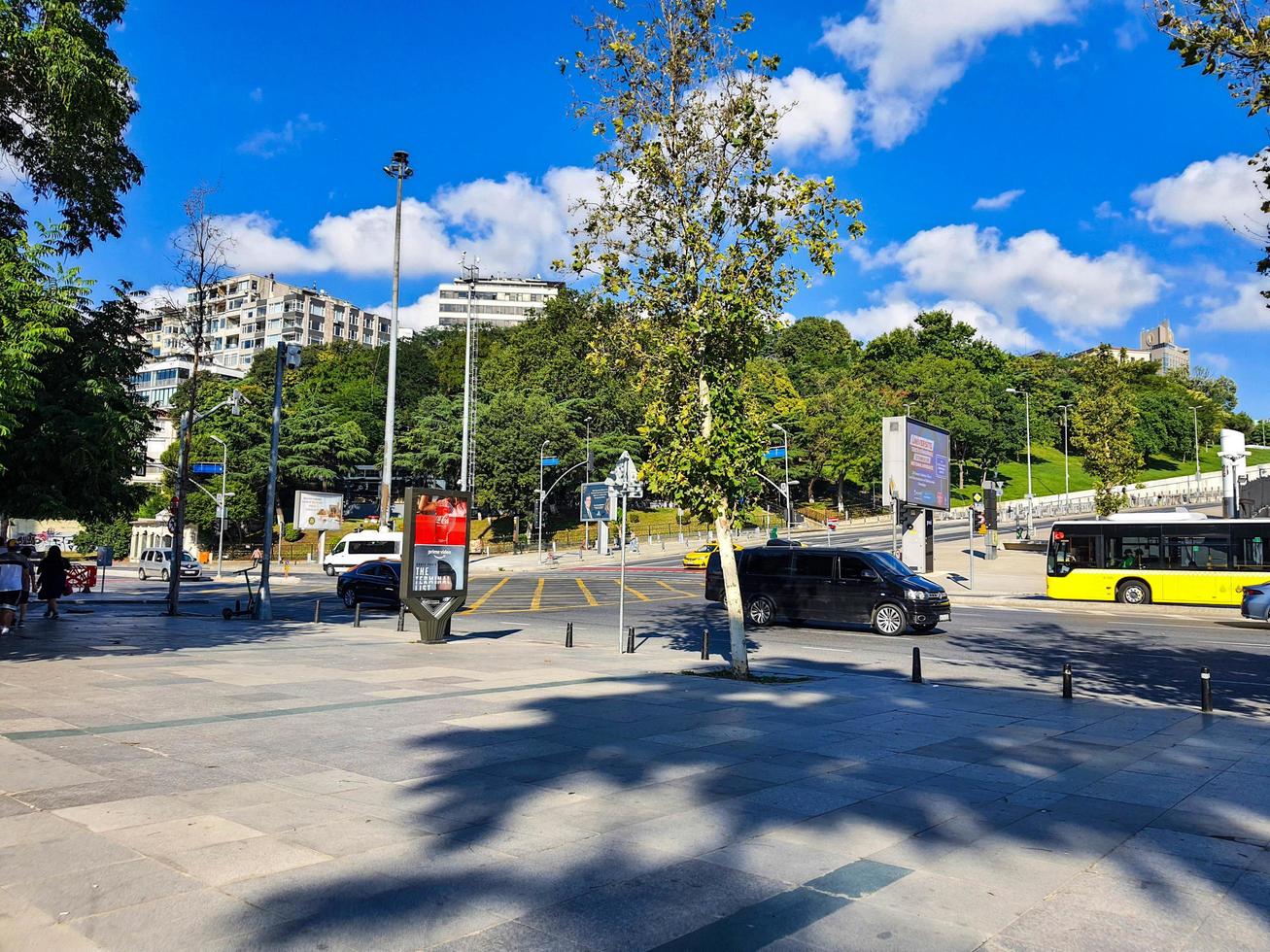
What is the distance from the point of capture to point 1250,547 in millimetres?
27172

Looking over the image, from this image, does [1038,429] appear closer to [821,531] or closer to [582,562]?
[821,531]

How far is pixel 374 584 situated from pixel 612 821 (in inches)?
940

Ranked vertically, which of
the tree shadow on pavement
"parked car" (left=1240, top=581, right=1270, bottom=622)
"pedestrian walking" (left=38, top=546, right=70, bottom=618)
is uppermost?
"pedestrian walking" (left=38, top=546, right=70, bottom=618)

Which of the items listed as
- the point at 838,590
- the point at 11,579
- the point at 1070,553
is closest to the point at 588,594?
the point at 838,590

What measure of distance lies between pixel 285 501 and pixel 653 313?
74.0 metres

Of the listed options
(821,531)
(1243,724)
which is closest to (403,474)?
(821,531)

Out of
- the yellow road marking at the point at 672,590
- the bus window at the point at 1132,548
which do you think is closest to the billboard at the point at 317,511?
the yellow road marking at the point at 672,590

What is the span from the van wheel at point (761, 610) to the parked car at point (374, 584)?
11716 mm

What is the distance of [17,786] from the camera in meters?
6.37

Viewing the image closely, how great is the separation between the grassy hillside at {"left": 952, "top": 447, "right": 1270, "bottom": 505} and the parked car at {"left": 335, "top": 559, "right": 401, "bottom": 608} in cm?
8002

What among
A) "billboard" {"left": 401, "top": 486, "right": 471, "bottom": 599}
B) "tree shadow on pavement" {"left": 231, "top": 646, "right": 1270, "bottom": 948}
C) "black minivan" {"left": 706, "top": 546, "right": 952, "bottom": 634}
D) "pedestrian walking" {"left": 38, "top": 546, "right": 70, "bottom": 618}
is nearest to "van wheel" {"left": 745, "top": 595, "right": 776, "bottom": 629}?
"black minivan" {"left": 706, "top": 546, "right": 952, "bottom": 634}

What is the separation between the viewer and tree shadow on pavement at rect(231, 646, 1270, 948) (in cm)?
446

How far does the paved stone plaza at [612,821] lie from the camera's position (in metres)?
4.32

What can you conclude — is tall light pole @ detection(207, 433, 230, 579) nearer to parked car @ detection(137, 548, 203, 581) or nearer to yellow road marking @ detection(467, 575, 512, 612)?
parked car @ detection(137, 548, 203, 581)
